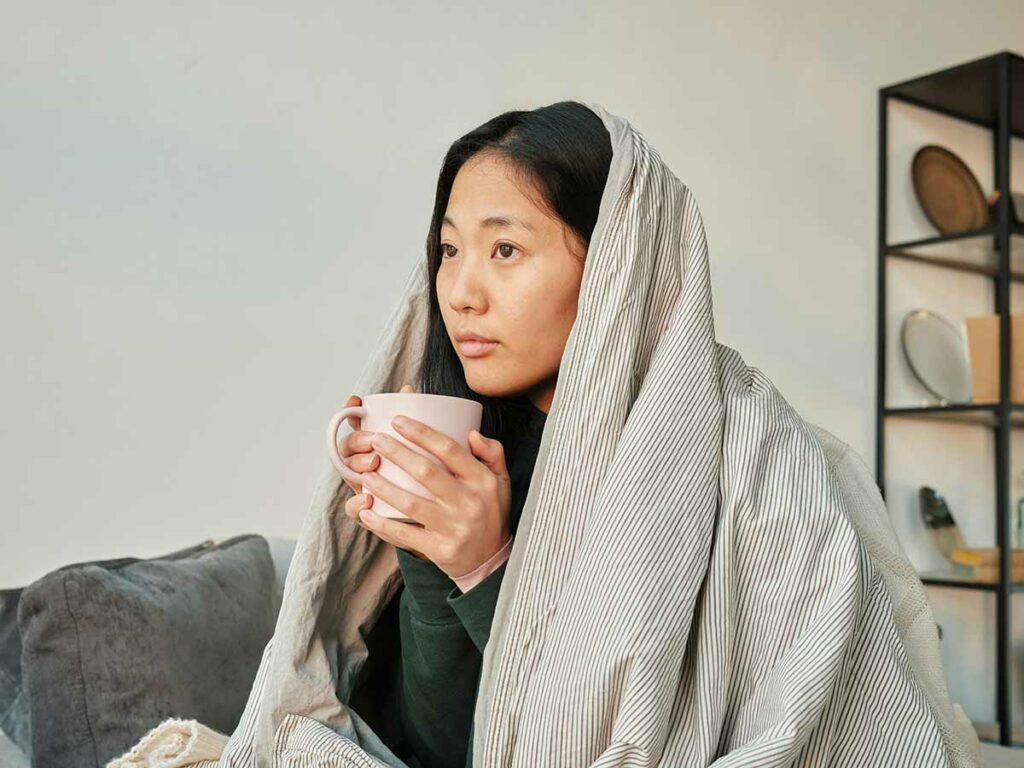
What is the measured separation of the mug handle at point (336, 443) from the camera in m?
0.81

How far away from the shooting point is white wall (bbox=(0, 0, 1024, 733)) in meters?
1.52

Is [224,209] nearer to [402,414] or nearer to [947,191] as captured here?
[402,414]

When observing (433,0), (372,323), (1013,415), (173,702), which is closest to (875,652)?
(173,702)

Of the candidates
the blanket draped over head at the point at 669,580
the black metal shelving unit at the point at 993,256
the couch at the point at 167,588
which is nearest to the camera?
the blanket draped over head at the point at 669,580

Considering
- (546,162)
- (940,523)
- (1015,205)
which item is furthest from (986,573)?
(546,162)

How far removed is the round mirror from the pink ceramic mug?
7.39 ft

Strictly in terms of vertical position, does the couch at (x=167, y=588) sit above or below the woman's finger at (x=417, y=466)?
below

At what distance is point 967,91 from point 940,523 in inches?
45.4

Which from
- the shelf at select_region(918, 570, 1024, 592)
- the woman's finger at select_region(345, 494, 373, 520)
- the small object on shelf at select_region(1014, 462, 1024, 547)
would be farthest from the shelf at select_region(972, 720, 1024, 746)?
the woman's finger at select_region(345, 494, 373, 520)

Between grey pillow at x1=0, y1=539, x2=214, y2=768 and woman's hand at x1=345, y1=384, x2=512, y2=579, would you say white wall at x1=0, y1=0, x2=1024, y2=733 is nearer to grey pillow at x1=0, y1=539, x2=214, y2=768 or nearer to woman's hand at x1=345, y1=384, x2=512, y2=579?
grey pillow at x1=0, y1=539, x2=214, y2=768

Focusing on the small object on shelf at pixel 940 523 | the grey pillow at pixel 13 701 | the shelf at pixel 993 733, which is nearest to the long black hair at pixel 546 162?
the grey pillow at pixel 13 701

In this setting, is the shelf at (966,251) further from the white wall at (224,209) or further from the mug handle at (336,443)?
the mug handle at (336,443)

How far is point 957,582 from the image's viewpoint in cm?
262

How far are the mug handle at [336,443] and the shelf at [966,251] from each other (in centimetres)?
225
